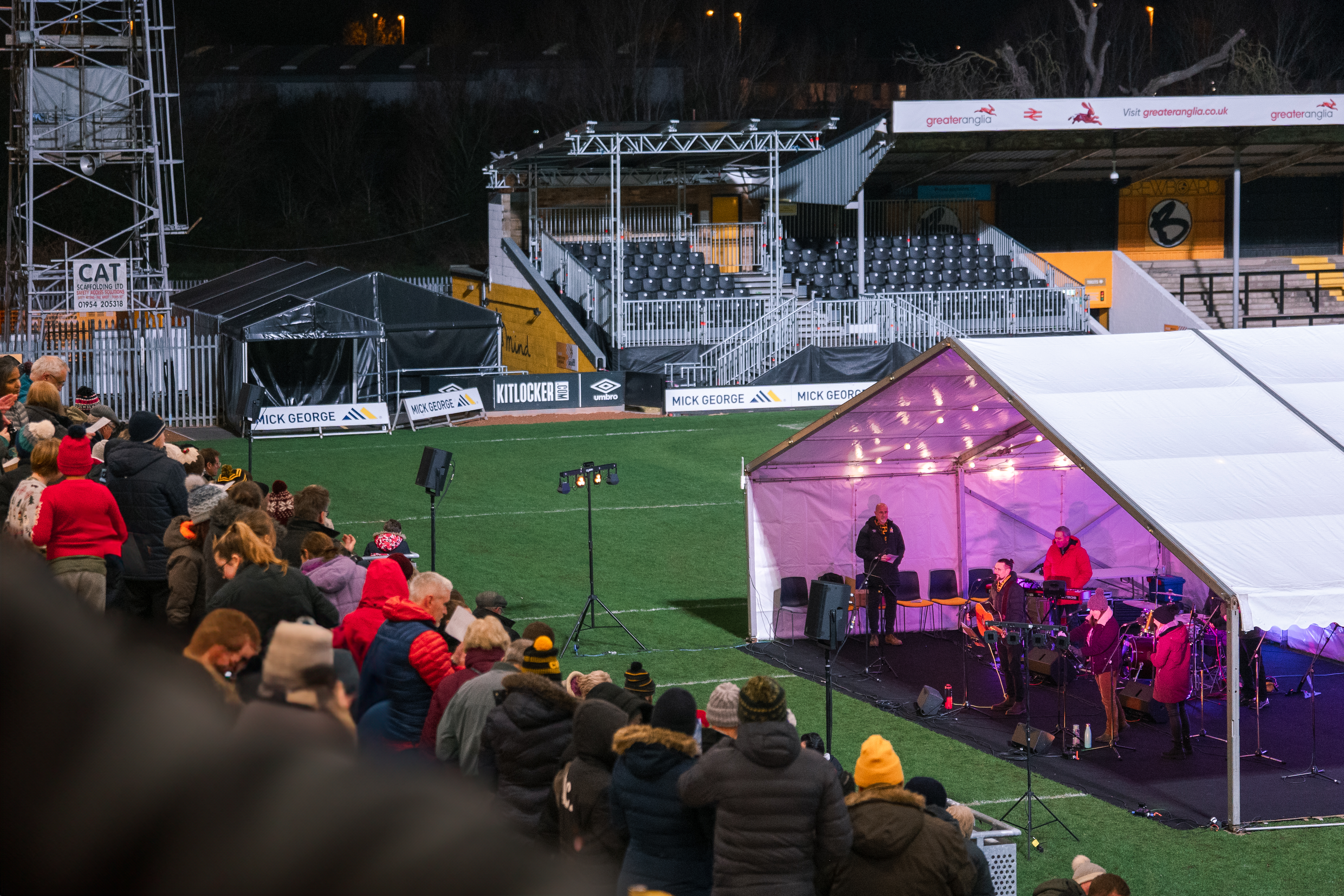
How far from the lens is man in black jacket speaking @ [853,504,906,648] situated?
1482 centimetres

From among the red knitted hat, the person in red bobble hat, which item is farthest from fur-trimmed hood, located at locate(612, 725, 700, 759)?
the red knitted hat

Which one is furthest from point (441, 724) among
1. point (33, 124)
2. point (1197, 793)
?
point (33, 124)

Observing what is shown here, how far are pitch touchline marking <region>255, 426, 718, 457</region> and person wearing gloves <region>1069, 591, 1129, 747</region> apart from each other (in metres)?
17.9

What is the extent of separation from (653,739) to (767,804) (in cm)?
52

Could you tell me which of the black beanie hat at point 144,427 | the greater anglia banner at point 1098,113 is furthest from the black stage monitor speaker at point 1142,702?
the greater anglia banner at point 1098,113

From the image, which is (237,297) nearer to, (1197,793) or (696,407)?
(696,407)

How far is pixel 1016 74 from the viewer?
62375 millimetres

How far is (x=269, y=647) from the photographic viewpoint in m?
0.68

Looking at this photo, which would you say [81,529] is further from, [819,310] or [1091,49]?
[1091,49]

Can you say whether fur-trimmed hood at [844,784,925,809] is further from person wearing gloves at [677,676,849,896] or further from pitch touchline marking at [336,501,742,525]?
pitch touchline marking at [336,501,742,525]

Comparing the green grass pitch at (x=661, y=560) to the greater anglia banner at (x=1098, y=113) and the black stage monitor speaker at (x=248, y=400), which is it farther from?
the greater anglia banner at (x=1098, y=113)

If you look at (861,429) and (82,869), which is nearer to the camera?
(82,869)

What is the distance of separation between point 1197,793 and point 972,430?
17.7 ft

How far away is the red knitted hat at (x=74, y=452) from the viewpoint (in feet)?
28.1
